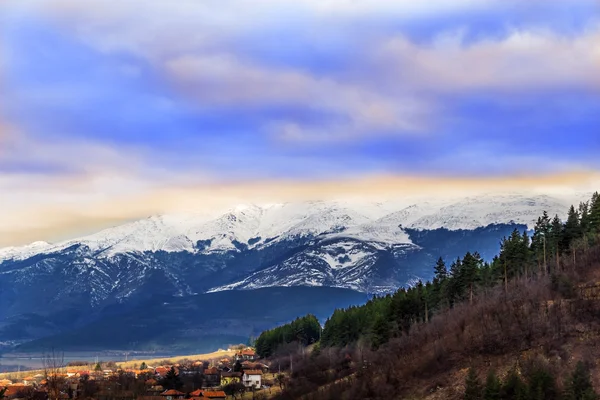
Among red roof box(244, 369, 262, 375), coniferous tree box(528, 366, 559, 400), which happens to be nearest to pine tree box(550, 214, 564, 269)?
coniferous tree box(528, 366, 559, 400)

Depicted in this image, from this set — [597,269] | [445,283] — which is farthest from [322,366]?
[597,269]

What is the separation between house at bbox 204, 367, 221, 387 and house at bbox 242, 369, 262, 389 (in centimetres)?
1321

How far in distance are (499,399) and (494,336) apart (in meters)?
18.7

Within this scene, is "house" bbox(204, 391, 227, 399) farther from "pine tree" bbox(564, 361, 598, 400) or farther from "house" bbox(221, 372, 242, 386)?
"pine tree" bbox(564, 361, 598, 400)

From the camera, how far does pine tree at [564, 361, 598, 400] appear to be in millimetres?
80312

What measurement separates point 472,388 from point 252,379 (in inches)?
3100

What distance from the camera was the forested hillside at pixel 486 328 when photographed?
323 feet

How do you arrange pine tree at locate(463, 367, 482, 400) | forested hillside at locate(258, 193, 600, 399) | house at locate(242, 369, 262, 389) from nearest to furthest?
pine tree at locate(463, 367, 482, 400) → forested hillside at locate(258, 193, 600, 399) → house at locate(242, 369, 262, 389)

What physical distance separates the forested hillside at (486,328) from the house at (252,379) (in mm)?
9540

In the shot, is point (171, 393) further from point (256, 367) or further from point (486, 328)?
point (486, 328)

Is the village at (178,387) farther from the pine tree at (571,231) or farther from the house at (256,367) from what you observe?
the pine tree at (571,231)

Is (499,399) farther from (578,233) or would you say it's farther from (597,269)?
(578,233)

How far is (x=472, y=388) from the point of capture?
89.8m

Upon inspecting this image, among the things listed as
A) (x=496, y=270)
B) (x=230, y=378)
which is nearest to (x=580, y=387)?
(x=496, y=270)
